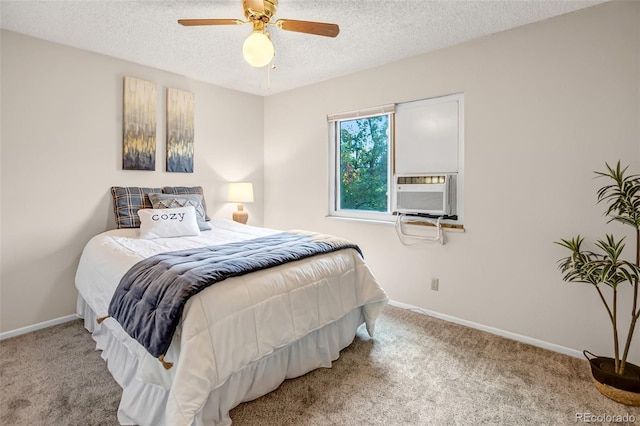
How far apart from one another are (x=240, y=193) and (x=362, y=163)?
1.51 meters

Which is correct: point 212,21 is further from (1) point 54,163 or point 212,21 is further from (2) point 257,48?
(1) point 54,163

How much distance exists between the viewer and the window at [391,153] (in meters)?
2.96

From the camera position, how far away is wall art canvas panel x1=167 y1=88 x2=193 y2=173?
3.55 metres

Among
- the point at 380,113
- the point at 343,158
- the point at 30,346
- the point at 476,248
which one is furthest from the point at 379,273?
the point at 30,346

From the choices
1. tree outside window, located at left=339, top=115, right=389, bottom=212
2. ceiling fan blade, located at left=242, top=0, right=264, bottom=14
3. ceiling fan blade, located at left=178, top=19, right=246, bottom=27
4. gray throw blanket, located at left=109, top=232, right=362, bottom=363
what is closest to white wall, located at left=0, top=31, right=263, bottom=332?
gray throw blanket, located at left=109, top=232, right=362, bottom=363

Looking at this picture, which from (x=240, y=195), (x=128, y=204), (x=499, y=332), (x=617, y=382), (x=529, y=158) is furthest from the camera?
(x=240, y=195)

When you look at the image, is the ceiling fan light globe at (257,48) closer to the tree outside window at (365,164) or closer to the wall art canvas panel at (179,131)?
the tree outside window at (365,164)

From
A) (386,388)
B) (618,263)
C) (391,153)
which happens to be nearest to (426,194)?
(391,153)

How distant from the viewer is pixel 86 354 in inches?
93.4

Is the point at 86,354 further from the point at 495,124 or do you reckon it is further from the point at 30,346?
the point at 495,124

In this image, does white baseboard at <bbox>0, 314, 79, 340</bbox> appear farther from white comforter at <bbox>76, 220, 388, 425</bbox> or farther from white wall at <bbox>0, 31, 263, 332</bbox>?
white comforter at <bbox>76, 220, 388, 425</bbox>

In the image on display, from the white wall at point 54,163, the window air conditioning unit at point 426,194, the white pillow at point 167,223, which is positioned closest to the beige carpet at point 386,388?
the white wall at point 54,163

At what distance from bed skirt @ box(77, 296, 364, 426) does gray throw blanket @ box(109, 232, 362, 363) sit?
0.75 feet

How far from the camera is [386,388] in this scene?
1999mm
